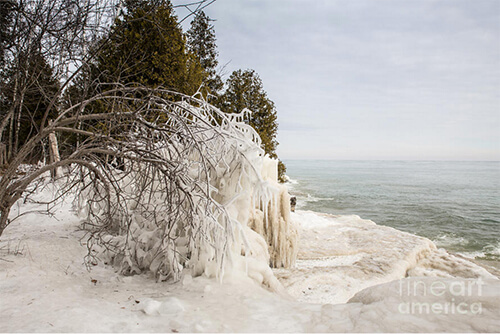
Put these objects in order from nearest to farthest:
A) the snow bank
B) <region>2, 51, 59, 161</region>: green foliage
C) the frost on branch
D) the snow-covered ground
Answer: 1. the snow-covered ground
2. <region>2, 51, 59, 161</region>: green foliage
3. the frost on branch
4. the snow bank

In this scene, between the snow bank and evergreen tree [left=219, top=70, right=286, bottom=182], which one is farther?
evergreen tree [left=219, top=70, right=286, bottom=182]

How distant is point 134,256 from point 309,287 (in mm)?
3614

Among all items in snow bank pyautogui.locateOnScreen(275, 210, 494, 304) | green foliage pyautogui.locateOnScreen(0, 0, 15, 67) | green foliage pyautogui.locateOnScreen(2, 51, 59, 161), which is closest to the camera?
green foliage pyautogui.locateOnScreen(2, 51, 59, 161)

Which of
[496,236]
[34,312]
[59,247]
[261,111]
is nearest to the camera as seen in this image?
[34,312]

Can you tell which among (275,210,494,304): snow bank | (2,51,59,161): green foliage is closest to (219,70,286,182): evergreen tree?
(275,210,494,304): snow bank

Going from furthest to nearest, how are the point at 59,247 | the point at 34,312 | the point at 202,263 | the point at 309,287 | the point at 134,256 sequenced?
the point at 309,287
the point at 59,247
the point at 134,256
the point at 202,263
the point at 34,312

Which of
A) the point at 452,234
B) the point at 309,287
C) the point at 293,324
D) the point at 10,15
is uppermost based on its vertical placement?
the point at 10,15

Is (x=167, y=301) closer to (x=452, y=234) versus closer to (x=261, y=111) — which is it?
(x=261, y=111)

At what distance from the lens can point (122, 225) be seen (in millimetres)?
4484

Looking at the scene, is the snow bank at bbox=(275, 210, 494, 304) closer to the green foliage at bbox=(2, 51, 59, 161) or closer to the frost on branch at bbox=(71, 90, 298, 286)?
the frost on branch at bbox=(71, 90, 298, 286)

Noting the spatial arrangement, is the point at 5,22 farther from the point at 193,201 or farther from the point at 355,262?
the point at 355,262

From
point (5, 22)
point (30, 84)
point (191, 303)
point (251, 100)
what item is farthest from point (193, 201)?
point (251, 100)

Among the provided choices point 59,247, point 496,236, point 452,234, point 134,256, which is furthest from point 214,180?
point 496,236

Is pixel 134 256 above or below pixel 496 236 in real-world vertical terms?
above
